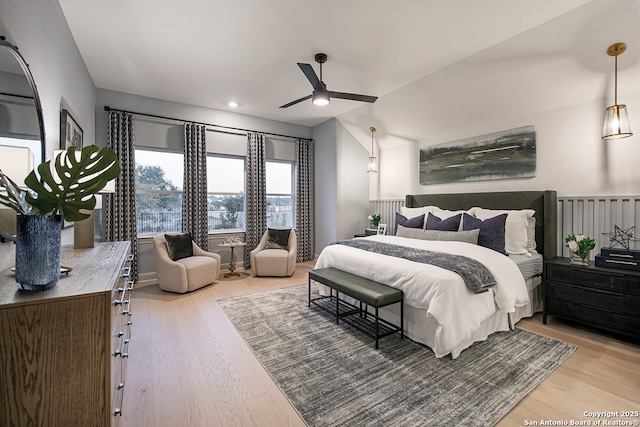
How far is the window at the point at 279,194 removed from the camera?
18.9 feet

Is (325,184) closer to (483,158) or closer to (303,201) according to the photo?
(303,201)

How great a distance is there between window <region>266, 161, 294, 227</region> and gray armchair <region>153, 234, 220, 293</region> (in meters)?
1.86

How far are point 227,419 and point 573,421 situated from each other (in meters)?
2.05

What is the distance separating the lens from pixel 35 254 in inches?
42.9

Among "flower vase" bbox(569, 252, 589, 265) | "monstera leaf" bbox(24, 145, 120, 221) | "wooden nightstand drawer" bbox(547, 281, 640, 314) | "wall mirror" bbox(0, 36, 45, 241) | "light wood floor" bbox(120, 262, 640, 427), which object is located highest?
"wall mirror" bbox(0, 36, 45, 241)

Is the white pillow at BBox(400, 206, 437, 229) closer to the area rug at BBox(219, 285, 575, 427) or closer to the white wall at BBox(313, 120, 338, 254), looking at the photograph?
the white wall at BBox(313, 120, 338, 254)

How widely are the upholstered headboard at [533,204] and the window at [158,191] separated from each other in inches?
176

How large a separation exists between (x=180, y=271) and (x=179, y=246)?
1.78ft

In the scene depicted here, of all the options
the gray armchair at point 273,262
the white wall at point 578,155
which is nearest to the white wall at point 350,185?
the gray armchair at point 273,262

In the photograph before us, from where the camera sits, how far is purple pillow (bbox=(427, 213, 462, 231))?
375 cm

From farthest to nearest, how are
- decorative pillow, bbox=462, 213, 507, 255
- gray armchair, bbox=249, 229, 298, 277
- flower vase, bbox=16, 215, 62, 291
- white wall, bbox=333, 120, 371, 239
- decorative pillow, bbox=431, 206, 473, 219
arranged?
white wall, bbox=333, 120, 371, 239
gray armchair, bbox=249, 229, 298, 277
decorative pillow, bbox=431, 206, 473, 219
decorative pillow, bbox=462, 213, 507, 255
flower vase, bbox=16, 215, 62, 291

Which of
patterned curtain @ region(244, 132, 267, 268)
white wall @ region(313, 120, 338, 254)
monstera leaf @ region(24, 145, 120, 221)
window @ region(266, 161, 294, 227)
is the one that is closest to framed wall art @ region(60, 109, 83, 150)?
monstera leaf @ region(24, 145, 120, 221)

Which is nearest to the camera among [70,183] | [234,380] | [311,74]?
[70,183]

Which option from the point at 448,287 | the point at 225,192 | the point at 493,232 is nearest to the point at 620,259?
the point at 493,232
